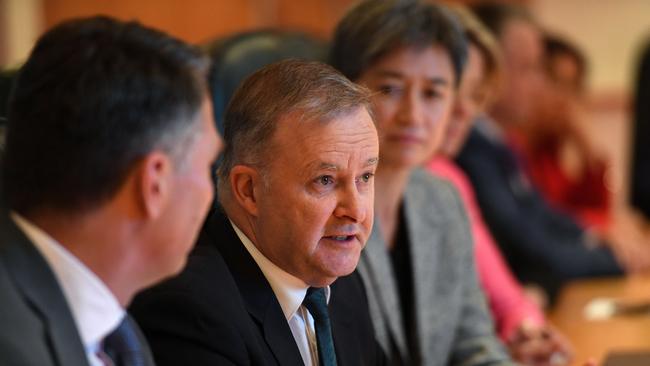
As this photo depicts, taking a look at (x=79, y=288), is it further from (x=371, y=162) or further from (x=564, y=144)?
(x=564, y=144)

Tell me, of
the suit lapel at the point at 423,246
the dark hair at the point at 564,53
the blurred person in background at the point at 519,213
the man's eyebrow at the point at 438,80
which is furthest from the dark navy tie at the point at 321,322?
the dark hair at the point at 564,53

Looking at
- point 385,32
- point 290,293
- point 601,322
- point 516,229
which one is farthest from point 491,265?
point 290,293

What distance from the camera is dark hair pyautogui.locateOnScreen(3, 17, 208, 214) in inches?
38.9

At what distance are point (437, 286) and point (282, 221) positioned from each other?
79cm

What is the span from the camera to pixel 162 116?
1.01 m

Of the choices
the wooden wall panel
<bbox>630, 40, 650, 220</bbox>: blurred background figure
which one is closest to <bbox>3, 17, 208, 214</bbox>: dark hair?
<bbox>630, 40, 650, 220</bbox>: blurred background figure

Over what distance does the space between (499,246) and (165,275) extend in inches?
91.7

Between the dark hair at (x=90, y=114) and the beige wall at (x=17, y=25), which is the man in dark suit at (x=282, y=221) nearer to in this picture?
the dark hair at (x=90, y=114)

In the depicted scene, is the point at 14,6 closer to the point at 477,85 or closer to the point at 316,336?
the point at 477,85

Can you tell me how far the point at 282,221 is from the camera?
141cm

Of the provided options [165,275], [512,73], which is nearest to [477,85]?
[512,73]

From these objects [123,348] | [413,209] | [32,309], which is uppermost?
[32,309]

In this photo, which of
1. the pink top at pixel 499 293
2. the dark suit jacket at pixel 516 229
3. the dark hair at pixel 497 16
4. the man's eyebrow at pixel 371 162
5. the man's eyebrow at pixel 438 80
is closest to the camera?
the man's eyebrow at pixel 371 162

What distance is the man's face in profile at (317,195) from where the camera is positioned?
1.39m
